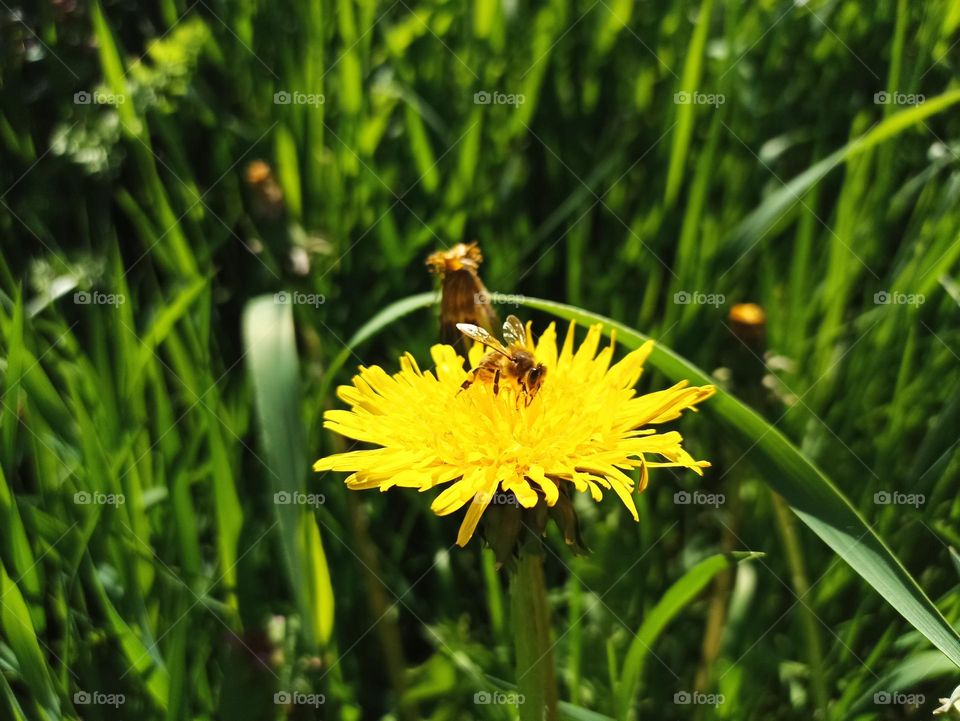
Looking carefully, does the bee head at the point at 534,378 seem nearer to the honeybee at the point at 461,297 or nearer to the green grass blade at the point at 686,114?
the honeybee at the point at 461,297

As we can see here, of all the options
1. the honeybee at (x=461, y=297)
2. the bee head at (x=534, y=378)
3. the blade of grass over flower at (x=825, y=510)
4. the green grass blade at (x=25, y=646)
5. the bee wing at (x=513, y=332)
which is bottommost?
the green grass blade at (x=25, y=646)

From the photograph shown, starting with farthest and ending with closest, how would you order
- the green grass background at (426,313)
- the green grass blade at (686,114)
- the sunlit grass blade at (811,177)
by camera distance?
the green grass blade at (686,114) → the sunlit grass blade at (811,177) → the green grass background at (426,313)

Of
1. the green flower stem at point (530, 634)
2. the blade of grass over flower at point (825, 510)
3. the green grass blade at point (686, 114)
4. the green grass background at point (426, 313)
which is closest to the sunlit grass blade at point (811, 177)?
Result: the green grass background at point (426, 313)

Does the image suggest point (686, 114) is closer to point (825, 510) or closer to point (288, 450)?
point (825, 510)

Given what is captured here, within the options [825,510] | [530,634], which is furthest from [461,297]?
[825,510]

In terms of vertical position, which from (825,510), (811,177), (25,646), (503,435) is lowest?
(25,646)

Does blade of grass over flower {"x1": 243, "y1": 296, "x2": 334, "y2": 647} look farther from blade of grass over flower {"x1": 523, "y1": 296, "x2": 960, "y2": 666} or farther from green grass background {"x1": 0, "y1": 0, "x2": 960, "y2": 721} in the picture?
blade of grass over flower {"x1": 523, "y1": 296, "x2": 960, "y2": 666}
